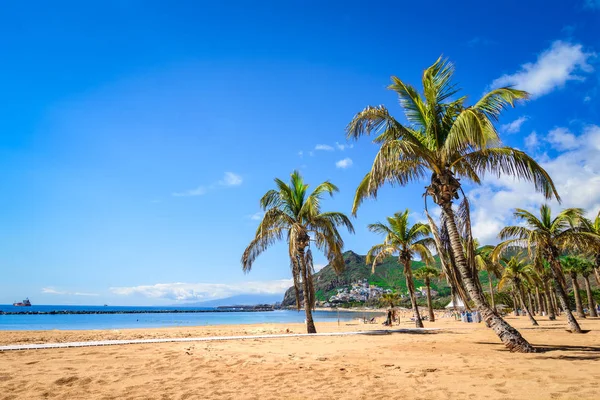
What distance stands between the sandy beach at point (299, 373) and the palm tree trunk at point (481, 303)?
40 centimetres

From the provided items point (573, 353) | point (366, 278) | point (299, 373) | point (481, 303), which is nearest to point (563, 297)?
point (573, 353)

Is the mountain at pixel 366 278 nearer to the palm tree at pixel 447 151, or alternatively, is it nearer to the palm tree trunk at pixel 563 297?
the palm tree trunk at pixel 563 297

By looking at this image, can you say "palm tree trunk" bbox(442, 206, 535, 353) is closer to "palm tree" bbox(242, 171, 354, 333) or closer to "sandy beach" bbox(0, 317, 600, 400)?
"sandy beach" bbox(0, 317, 600, 400)

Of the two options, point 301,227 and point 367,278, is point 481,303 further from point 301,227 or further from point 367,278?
point 367,278

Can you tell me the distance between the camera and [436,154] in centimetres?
1123

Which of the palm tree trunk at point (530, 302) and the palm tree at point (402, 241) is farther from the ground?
the palm tree at point (402, 241)

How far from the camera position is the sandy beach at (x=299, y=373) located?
5.90m

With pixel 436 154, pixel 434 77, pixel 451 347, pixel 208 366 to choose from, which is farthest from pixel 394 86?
pixel 208 366

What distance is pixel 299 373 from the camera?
7.52m

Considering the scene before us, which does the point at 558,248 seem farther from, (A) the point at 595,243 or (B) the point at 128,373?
(B) the point at 128,373

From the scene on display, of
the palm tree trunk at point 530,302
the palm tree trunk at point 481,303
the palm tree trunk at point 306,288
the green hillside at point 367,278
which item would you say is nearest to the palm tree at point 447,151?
the palm tree trunk at point 481,303

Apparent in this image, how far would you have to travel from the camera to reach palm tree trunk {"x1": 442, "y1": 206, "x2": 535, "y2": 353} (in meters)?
9.50

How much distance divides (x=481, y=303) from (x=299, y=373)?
5851 mm

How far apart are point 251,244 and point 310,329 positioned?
5379 millimetres
